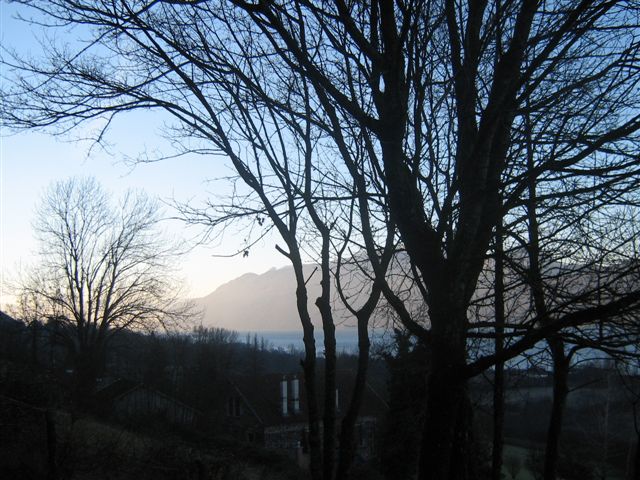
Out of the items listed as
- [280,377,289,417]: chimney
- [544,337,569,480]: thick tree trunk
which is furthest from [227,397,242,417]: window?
[544,337,569,480]: thick tree trunk

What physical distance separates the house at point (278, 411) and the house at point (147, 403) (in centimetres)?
319

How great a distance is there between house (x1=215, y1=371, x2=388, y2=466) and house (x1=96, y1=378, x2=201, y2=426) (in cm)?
319

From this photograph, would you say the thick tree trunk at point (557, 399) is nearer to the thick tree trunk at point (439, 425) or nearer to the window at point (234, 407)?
the thick tree trunk at point (439, 425)

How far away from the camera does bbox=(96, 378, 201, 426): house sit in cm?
2802

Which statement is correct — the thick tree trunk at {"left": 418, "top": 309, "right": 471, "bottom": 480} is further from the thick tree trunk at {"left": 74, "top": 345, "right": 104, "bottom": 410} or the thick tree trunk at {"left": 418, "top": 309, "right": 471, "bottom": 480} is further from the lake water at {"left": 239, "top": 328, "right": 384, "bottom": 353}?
the thick tree trunk at {"left": 74, "top": 345, "right": 104, "bottom": 410}

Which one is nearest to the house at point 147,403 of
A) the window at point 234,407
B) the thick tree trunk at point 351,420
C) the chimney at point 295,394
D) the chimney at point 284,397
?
the window at point 234,407

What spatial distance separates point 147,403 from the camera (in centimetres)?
2983

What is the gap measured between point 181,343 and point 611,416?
33.9 meters

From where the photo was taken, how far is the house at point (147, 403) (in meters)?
28.0

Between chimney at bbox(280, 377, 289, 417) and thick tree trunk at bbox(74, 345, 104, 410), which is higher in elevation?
thick tree trunk at bbox(74, 345, 104, 410)

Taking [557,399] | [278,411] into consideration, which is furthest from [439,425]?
[278,411]

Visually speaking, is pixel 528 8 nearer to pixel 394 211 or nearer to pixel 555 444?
pixel 394 211

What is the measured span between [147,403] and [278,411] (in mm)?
8174

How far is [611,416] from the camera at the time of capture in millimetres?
→ 23734
